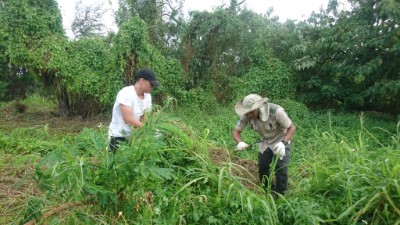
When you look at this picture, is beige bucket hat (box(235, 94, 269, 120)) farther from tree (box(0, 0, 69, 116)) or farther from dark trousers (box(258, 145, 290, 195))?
tree (box(0, 0, 69, 116))

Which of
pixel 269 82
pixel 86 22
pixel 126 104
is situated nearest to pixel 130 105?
pixel 126 104

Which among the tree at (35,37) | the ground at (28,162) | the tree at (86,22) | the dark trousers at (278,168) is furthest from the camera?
the tree at (86,22)

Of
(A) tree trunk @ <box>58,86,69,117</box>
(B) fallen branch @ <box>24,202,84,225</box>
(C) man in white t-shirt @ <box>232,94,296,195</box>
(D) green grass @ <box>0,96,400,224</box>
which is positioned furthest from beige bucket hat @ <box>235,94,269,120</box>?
(A) tree trunk @ <box>58,86,69,117</box>

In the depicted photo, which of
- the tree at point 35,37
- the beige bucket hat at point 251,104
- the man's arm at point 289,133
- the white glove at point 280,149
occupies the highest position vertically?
the tree at point 35,37

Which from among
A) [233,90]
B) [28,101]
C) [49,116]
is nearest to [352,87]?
[233,90]

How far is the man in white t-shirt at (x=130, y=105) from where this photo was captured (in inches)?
124

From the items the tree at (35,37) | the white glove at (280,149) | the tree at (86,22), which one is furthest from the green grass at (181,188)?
the tree at (86,22)

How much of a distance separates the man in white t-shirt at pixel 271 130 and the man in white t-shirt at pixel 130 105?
93cm

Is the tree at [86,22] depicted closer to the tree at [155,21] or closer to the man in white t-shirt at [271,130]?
the tree at [155,21]

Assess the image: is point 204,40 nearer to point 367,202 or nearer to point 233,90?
point 233,90

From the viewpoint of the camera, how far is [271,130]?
350 centimetres

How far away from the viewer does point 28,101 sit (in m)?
14.3

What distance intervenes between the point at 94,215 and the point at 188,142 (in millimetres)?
915

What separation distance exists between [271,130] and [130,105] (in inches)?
55.0
